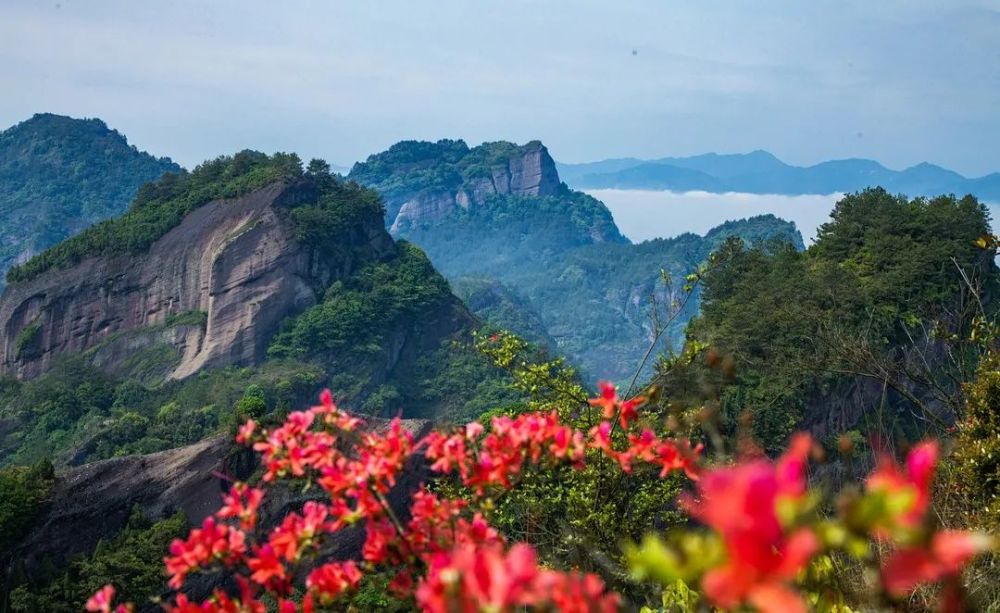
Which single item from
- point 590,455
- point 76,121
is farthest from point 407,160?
point 590,455

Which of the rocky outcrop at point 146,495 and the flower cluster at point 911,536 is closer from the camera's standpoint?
the flower cluster at point 911,536

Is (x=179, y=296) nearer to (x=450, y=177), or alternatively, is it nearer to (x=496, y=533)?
(x=496, y=533)

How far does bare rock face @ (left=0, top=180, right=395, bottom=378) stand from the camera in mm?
36719

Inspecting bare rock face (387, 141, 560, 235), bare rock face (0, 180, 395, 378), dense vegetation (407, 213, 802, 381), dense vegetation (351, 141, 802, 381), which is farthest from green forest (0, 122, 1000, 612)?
bare rock face (387, 141, 560, 235)

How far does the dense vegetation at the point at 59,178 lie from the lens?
94.9m

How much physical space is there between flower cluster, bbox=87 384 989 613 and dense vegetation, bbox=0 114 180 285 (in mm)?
101603

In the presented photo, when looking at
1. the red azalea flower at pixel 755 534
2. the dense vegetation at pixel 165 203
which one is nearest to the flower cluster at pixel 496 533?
the red azalea flower at pixel 755 534

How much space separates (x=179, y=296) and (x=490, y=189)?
108678mm

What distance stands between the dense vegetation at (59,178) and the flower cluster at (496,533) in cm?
10160

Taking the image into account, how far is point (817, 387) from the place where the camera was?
24.1 meters

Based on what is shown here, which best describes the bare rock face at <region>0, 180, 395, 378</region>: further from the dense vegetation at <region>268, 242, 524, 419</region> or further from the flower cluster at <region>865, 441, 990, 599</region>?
the flower cluster at <region>865, 441, 990, 599</region>

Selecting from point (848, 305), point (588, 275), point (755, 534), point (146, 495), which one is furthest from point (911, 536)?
point (588, 275)

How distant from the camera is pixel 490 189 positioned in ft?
471

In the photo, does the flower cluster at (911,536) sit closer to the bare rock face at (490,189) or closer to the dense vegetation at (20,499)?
the dense vegetation at (20,499)
